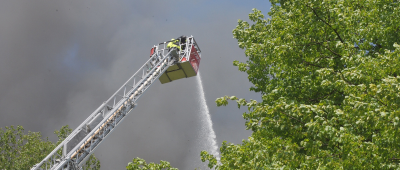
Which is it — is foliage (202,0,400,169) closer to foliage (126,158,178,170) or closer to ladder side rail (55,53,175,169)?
foliage (126,158,178,170)

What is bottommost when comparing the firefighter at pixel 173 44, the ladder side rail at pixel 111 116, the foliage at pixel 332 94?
the foliage at pixel 332 94

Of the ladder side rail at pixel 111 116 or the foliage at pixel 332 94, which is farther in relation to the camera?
the ladder side rail at pixel 111 116

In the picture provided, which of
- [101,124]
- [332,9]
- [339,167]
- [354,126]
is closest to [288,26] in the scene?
[332,9]

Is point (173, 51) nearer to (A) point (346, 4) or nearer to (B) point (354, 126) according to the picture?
(A) point (346, 4)

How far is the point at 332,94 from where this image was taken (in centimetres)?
1136

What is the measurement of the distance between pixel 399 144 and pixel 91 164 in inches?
1459

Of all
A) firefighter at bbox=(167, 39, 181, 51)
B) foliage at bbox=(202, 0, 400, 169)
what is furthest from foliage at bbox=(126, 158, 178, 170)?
firefighter at bbox=(167, 39, 181, 51)

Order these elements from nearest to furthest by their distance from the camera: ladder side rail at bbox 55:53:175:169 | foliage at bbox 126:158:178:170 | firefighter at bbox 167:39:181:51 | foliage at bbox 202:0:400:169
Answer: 1. foliage at bbox 202:0:400:169
2. foliage at bbox 126:158:178:170
3. ladder side rail at bbox 55:53:175:169
4. firefighter at bbox 167:39:181:51

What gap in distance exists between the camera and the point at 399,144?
7.45m

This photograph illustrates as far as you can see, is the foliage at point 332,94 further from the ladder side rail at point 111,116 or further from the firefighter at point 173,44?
the firefighter at point 173,44

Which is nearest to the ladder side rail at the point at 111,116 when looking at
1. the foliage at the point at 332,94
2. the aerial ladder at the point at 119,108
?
the aerial ladder at the point at 119,108

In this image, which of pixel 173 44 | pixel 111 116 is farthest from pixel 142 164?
pixel 173 44

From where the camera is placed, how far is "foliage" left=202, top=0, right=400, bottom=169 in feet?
25.7

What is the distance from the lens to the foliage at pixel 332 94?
7.85 m
